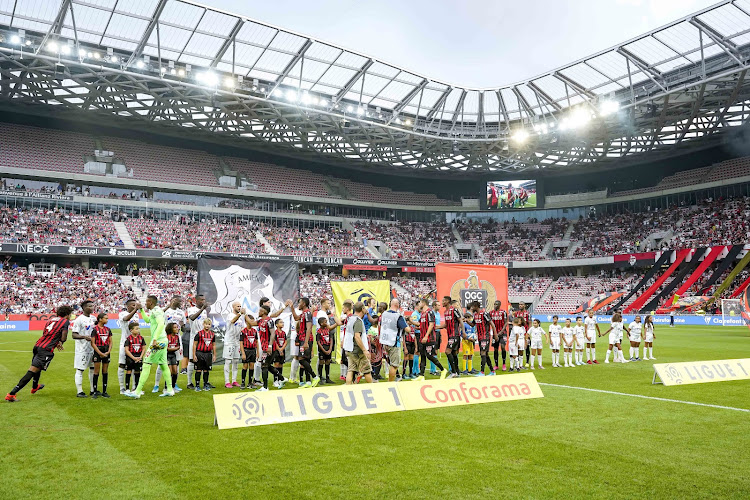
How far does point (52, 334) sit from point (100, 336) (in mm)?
891

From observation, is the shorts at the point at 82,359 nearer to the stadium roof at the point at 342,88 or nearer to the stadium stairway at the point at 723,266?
the stadium roof at the point at 342,88

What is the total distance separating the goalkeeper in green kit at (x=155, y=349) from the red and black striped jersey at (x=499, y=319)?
344 inches

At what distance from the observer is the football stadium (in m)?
7.21

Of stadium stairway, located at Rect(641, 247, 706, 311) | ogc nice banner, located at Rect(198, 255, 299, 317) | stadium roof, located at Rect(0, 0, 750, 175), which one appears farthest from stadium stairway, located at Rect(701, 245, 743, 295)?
ogc nice banner, located at Rect(198, 255, 299, 317)

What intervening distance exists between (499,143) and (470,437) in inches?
1871

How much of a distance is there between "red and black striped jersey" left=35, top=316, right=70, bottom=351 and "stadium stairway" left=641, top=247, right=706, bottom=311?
153 feet

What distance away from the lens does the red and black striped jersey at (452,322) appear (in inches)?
552

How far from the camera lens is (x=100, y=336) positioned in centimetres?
1130

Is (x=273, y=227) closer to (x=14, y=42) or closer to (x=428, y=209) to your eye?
(x=428, y=209)

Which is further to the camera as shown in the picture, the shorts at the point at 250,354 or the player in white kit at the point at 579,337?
the player in white kit at the point at 579,337

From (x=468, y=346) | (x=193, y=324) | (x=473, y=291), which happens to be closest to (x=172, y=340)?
(x=193, y=324)

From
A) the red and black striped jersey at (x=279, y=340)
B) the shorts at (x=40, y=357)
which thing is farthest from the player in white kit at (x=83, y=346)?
the red and black striped jersey at (x=279, y=340)

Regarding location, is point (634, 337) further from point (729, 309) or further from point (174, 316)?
point (729, 309)

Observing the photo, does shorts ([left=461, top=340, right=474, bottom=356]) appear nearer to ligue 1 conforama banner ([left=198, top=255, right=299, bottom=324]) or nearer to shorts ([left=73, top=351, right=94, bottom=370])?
ligue 1 conforama banner ([left=198, top=255, right=299, bottom=324])
